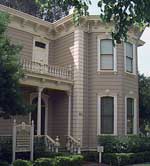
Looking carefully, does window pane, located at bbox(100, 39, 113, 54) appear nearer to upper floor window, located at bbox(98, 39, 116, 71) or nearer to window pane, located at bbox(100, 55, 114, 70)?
upper floor window, located at bbox(98, 39, 116, 71)

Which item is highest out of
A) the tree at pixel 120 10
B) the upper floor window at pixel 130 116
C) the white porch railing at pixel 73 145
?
the tree at pixel 120 10

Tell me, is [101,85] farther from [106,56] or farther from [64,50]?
[64,50]

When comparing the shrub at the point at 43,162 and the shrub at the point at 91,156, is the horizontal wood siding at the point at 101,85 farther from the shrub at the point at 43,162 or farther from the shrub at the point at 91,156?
the shrub at the point at 43,162

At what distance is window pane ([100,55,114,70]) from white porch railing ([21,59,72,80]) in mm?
2131

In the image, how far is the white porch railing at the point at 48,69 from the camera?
777 inches

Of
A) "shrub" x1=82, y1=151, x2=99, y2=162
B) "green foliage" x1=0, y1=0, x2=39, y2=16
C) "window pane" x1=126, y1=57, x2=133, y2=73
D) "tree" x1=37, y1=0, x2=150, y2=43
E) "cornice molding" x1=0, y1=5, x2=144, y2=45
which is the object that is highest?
"green foliage" x1=0, y1=0, x2=39, y2=16

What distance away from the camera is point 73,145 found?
20875mm

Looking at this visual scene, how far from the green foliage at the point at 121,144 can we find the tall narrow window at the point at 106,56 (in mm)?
4490

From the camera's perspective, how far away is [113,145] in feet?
67.2

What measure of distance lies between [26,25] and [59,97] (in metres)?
5.09

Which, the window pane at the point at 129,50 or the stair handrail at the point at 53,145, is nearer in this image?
the stair handrail at the point at 53,145

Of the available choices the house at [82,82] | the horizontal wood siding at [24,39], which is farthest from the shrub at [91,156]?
the horizontal wood siding at [24,39]

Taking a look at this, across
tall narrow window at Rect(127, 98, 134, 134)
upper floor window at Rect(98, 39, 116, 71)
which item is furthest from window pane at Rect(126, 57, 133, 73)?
tall narrow window at Rect(127, 98, 134, 134)

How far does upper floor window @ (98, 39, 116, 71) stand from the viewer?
22484 mm
